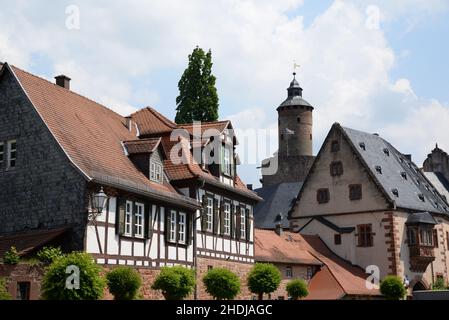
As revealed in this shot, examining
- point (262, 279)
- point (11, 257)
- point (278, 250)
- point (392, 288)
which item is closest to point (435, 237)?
point (392, 288)

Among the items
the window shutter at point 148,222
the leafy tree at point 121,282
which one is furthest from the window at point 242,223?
A: the leafy tree at point 121,282

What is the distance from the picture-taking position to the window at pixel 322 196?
5361cm

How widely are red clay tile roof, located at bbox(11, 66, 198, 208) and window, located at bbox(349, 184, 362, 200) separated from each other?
24452mm

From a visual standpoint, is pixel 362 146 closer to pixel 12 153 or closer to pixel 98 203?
pixel 12 153

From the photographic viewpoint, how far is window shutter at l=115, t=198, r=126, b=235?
25.3 m

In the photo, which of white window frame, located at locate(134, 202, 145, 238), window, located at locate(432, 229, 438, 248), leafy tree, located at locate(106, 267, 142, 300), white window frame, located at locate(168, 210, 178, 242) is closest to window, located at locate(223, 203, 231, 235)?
white window frame, located at locate(168, 210, 178, 242)

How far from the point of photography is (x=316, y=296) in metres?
42.6

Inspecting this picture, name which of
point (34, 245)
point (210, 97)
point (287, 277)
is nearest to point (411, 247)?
point (287, 277)

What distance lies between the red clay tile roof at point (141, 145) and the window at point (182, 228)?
10.9 feet

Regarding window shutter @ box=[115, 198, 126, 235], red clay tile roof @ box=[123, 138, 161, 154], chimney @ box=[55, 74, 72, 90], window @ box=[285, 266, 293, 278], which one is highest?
chimney @ box=[55, 74, 72, 90]

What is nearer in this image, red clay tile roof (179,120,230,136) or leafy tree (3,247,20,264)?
leafy tree (3,247,20,264)

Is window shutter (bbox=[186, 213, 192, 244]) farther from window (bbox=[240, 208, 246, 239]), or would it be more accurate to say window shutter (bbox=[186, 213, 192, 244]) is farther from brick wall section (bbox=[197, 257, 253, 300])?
window (bbox=[240, 208, 246, 239])

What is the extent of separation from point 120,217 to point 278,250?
19798mm

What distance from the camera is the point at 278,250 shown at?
43406 mm
